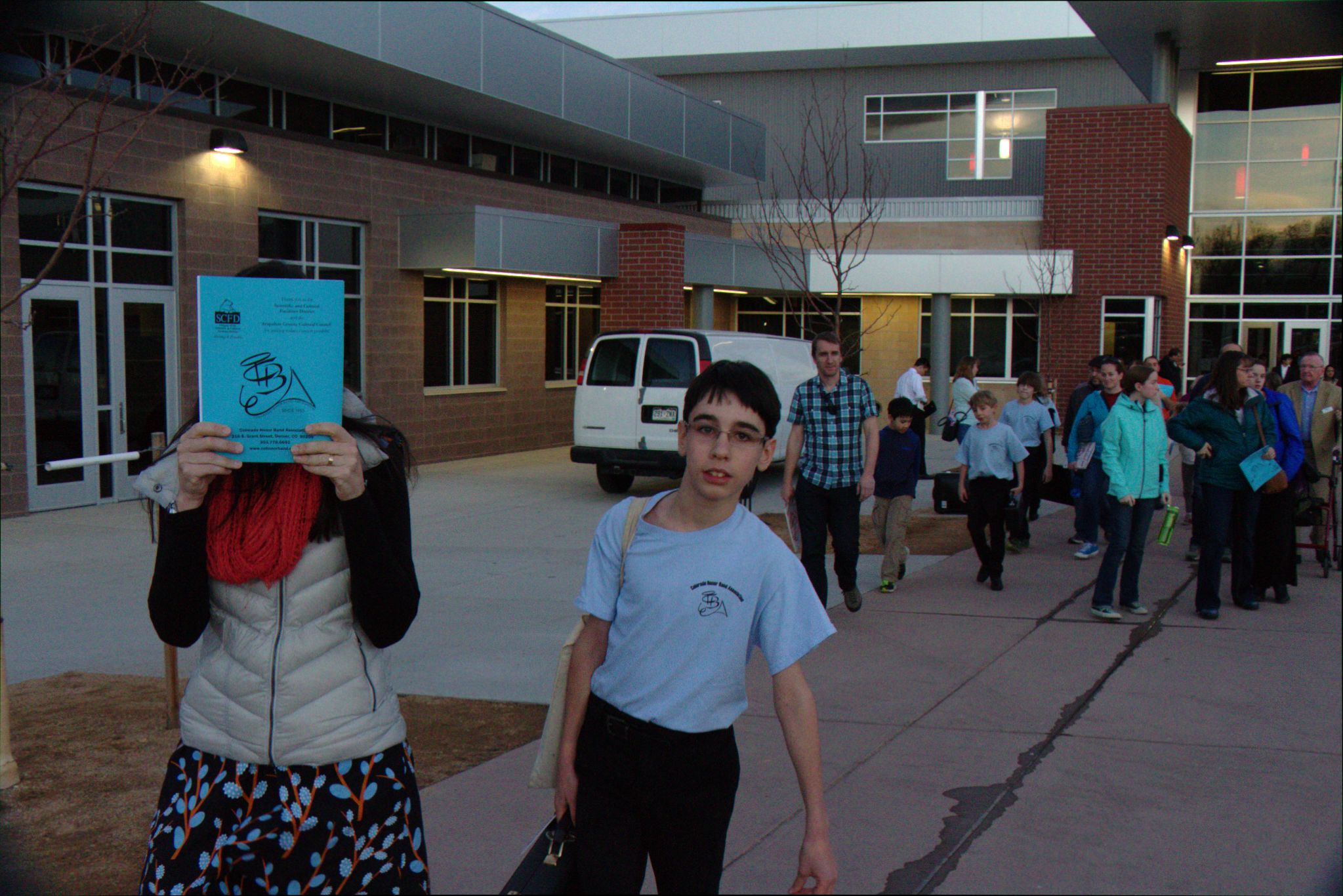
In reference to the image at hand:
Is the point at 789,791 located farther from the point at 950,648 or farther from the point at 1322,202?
the point at 1322,202

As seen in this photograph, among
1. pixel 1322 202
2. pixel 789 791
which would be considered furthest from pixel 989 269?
pixel 789 791

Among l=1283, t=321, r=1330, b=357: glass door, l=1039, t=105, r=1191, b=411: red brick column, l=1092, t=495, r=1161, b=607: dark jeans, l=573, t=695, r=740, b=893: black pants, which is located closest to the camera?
l=573, t=695, r=740, b=893: black pants

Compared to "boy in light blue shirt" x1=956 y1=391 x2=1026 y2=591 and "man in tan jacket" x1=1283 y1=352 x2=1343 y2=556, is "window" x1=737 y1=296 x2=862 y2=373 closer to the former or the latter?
"man in tan jacket" x1=1283 y1=352 x2=1343 y2=556

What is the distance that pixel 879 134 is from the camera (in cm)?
3638

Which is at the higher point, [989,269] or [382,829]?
[989,269]

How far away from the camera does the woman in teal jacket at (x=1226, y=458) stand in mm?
8664

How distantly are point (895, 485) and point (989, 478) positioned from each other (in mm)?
770

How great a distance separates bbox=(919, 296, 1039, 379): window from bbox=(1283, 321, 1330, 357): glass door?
657 cm

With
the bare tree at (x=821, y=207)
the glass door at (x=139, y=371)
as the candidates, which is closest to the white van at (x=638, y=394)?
the bare tree at (x=821, y=207)

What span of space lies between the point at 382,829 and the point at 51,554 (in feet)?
31.3

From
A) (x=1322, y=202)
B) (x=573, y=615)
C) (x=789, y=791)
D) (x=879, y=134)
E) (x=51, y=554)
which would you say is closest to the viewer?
(x=789, y=791)

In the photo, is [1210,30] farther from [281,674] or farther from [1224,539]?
[281,674]

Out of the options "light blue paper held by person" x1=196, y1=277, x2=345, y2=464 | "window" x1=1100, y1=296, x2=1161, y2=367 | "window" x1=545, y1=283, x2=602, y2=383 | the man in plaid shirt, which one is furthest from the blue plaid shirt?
"window" x1=1100, y1=296, x2=1161, y2=367

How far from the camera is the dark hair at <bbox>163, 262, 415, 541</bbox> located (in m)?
2.48
